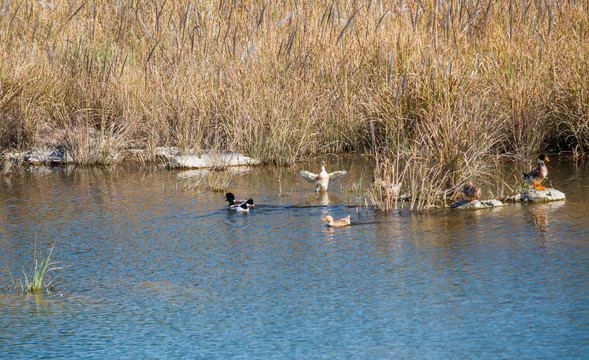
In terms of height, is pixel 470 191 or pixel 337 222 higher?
pixel 470 191

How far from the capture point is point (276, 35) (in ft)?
45.4

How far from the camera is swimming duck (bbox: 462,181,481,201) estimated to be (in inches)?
324

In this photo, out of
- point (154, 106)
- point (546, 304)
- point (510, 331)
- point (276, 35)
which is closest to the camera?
point (510, 331)

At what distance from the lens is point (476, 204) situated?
8.25m

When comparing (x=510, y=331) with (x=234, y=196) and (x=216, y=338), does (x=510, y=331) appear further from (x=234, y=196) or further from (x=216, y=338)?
(x=234, y=196)

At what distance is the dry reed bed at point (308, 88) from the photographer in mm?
10945

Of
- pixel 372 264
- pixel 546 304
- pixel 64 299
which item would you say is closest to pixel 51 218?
pixel 64 299

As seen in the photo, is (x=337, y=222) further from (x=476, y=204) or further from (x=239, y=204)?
(x=476, y=204)

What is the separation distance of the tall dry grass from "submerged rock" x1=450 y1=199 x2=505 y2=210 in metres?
1.86

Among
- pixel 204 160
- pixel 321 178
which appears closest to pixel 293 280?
pixel 321 178

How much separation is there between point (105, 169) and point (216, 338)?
7634 millimetres

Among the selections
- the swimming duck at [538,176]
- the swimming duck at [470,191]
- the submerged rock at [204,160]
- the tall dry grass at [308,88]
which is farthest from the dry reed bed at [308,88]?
the swimming duck at [470,191]

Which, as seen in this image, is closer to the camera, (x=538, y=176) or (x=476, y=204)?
(x=476, y=204)

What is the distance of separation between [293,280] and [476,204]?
313 cm
